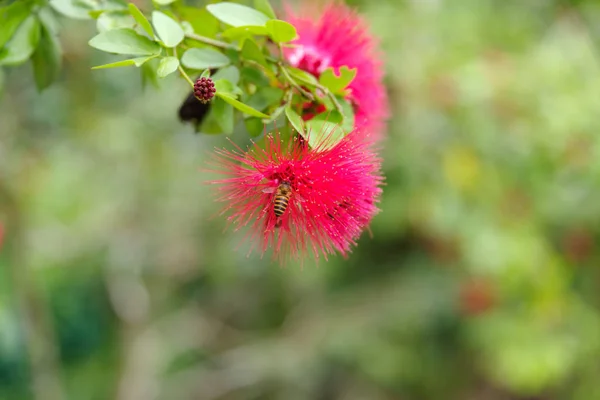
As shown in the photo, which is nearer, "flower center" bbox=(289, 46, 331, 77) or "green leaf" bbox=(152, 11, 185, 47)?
"green leaf" bbox=(152, 11, 185, 47)

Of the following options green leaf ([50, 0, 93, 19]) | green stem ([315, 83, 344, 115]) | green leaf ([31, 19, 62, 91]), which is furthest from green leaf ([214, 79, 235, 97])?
green leaf ([31, 19, 62, 91])

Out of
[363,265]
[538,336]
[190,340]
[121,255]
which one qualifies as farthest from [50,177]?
[538,336]

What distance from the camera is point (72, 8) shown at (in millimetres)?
782

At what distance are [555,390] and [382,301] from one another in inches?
35.8

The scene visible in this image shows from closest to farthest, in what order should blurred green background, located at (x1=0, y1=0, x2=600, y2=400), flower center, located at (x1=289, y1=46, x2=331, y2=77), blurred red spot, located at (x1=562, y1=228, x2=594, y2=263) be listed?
flower center, located at (x1=289, y1=46, x2=331, y2=77)
blurred green background, located at (x1=0, y1=0, x2=600, y2=400)
blurred red spot, located at (x1=562, y1=228, x2=594, y2=263)

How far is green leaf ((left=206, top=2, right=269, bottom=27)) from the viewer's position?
0.70 meters

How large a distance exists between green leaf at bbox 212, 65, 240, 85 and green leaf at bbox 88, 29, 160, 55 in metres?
0.08

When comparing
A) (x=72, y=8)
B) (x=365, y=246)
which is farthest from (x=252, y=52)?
(x=365, y=246)

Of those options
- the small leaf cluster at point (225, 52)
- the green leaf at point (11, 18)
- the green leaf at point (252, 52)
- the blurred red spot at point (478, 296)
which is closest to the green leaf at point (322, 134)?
the small leaf cluster at point (225, 52)

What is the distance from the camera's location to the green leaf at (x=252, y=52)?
0.73m

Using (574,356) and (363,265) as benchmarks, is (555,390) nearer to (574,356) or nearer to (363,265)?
(574,356)

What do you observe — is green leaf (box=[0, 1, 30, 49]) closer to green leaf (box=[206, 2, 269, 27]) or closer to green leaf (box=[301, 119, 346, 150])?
green leaf (box=[206, 2, 269, 27])

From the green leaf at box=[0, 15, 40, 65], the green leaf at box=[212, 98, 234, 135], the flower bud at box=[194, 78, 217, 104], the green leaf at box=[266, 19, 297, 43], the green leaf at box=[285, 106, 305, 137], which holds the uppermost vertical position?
the green leaf at box=[266, 19, 297, 43]

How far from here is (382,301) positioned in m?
2.97
